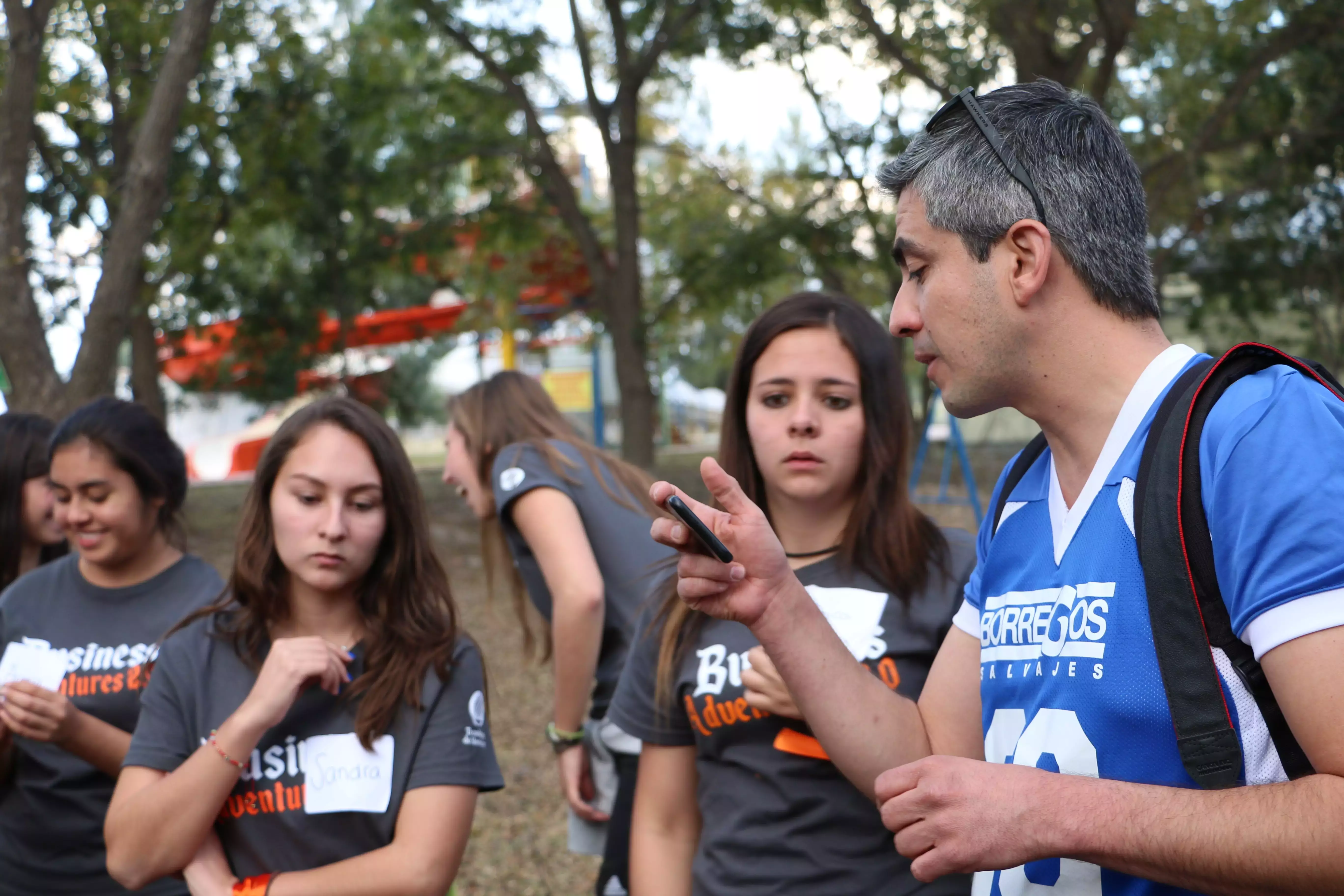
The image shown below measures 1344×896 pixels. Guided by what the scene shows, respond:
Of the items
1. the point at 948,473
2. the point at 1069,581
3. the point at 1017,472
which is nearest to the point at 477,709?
the point at 1017,472

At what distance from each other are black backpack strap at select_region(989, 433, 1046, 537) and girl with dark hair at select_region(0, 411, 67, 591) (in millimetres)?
3079

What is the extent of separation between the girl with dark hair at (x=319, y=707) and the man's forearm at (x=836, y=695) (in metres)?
0.89

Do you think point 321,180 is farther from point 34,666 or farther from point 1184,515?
point 1184,515

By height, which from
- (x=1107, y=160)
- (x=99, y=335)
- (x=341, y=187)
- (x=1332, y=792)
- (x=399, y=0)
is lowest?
(x=1332, y=792)

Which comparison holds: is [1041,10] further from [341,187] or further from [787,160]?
[787,160]

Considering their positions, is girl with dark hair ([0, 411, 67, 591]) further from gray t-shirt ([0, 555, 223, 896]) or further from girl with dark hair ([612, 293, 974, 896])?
girl with dark hair ([612, 293, 974, 896])

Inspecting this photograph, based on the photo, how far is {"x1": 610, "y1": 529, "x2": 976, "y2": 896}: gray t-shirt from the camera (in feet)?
6.82

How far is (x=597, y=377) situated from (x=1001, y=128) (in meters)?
23.9

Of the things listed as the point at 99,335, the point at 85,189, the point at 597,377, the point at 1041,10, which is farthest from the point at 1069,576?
the point at 597,377

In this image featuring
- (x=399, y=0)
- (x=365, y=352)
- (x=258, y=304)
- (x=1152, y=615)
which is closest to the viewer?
(x=1152, y=615)

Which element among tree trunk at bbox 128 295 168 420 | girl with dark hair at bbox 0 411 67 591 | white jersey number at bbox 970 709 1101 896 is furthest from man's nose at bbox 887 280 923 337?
tree trunk at bbox 128 295 168 420

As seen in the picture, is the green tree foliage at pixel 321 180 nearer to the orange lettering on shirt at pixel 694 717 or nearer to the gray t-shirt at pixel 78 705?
the gray t-shirt at pixel 78 705

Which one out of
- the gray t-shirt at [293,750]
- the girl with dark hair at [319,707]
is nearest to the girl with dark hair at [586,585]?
the girl with dark hair at [319,707]

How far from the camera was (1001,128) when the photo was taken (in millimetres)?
1649
